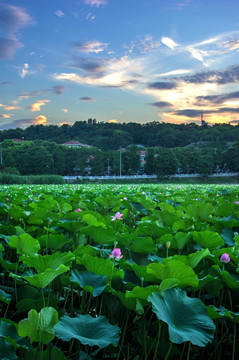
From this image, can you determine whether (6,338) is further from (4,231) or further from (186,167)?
(186,167)

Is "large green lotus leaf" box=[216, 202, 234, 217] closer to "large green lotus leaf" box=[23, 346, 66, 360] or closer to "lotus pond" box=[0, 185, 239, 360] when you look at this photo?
"lotus pond" box=[0, 185, 239, 360]

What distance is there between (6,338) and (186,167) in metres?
68.9

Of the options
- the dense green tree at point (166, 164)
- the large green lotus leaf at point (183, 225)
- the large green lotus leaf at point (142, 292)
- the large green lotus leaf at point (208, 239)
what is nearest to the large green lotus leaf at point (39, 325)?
the large green lotus leaf at point (142, 292)

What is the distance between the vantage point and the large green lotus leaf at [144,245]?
4.89 feet

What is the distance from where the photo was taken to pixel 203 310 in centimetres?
98

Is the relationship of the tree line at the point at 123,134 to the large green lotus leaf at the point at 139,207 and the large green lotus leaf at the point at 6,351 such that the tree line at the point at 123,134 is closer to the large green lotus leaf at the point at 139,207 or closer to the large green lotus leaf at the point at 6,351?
the large green lotus leaf at the point at 139,207

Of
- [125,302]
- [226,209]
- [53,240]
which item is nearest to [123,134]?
[226,209]

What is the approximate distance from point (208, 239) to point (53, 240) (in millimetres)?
756

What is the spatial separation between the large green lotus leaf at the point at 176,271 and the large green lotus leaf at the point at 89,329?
0.69 ft

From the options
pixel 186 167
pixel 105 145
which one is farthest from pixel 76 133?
pixel 186 167

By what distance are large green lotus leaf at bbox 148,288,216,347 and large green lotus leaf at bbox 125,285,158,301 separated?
0.04 metres

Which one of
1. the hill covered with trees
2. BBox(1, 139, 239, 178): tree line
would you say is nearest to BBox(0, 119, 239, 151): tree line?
the hill covered with trees

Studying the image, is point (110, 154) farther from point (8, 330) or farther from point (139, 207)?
point (8, 330)

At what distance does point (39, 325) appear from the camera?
0.91 metres
